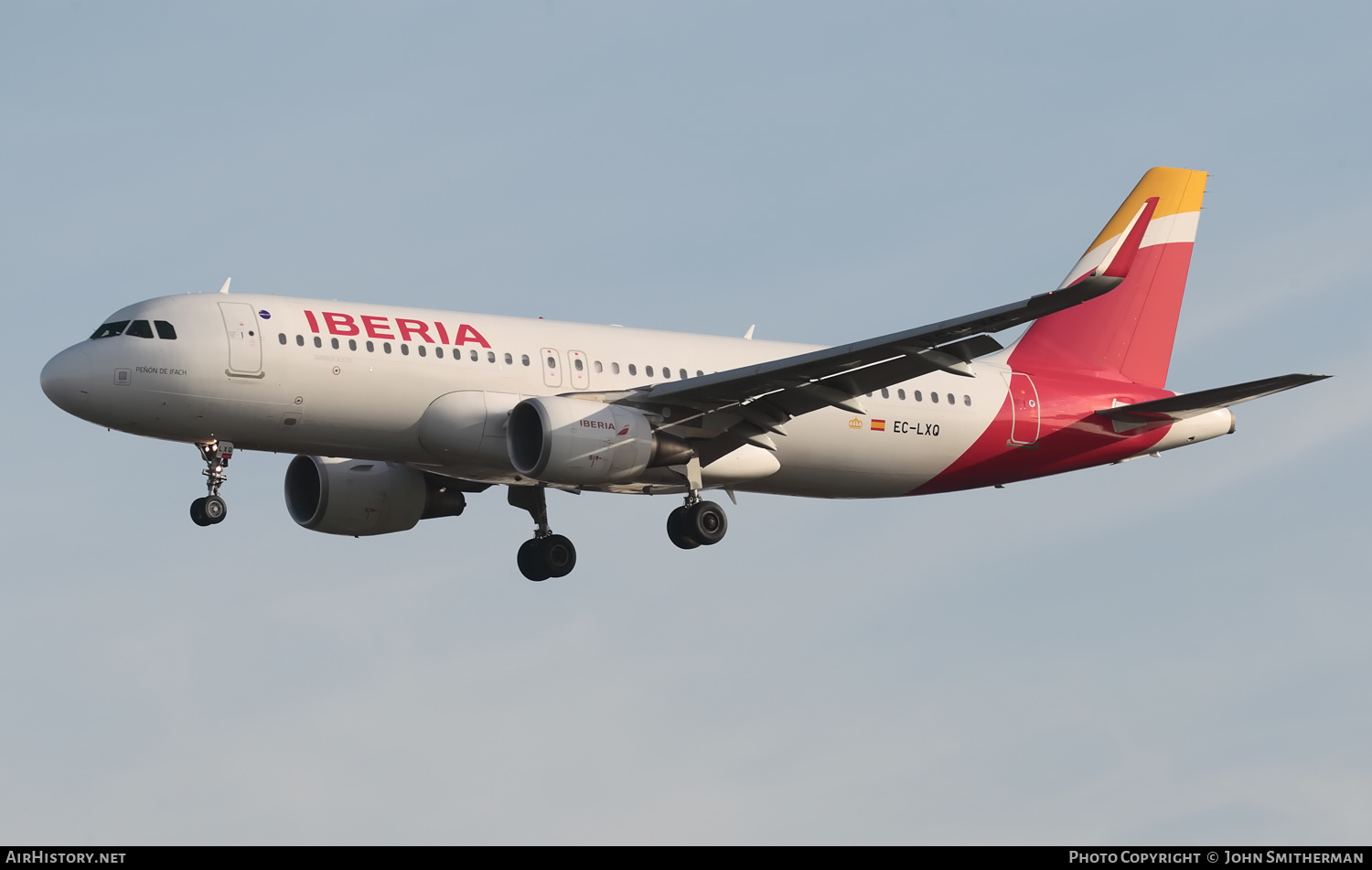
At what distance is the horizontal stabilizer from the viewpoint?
37625mm

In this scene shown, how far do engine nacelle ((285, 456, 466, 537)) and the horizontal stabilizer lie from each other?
15.0 m

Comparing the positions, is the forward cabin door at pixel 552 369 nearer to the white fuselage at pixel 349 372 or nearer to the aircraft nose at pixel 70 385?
the white fuselage at pixel 349 372

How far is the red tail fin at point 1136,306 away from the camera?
4425cm

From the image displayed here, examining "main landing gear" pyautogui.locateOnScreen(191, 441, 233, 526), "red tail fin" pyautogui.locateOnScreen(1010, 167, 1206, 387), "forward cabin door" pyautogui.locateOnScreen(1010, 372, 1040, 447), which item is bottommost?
"main landing gear" pyautogui.locateOnScreen(191, 441, 233, 526)

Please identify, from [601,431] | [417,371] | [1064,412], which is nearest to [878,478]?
[1064,412]

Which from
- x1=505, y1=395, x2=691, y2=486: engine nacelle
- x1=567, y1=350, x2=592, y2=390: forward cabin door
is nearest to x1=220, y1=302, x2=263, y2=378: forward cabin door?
x1=505, y1=395, x2=691, y2=486: engine nacelle

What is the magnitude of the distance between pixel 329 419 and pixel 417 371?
1.89 meters

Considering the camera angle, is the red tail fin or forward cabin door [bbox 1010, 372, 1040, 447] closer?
forward cabin door [bbox 1010, 372, 1040, 447]

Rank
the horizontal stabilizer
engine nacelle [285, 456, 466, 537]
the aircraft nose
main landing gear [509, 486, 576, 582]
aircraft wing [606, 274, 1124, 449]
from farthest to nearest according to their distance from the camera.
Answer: main landing gear [509, 486, 576, 582] < engine nacelle [285, 456, 466, 537] < the horizontal stabilizer < the aircraft nose < aircraft wing [606, 274, 1124, 449]

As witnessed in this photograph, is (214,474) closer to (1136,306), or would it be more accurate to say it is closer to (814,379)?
(814,379)

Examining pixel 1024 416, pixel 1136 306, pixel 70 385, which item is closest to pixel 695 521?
pixel 1024 416

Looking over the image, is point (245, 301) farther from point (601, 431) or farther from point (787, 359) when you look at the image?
point (787, 359)

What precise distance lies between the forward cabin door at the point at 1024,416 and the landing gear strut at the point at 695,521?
7.74m

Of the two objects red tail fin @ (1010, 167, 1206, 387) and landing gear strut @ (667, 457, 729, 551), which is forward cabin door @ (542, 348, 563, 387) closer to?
landing gear strut @ (667, 457, 729, 551)
